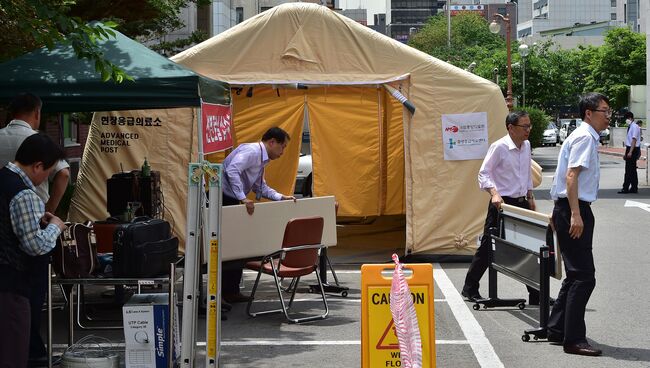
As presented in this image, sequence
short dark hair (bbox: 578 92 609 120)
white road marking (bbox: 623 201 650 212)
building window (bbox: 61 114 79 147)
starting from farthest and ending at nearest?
building window (bbox: 61 114 79 147)
white road marking (bbox: 623 201 650 212)
short dark hair (bbox: 578 92 609 120)

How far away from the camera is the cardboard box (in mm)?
7191

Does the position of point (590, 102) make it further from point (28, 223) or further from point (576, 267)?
point (28, 223)

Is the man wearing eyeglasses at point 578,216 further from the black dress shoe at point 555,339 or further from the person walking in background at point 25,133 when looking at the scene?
the person walking in background at point 25,133

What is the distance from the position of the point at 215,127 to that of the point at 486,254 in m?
2.97

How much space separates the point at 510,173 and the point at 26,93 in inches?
183

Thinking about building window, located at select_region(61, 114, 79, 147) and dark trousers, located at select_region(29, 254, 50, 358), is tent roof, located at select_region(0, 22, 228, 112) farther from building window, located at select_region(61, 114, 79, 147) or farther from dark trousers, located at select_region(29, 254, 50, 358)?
building window, located at select_region(61, 114, 79, 147)

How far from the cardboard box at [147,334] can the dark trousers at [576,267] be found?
302 cm

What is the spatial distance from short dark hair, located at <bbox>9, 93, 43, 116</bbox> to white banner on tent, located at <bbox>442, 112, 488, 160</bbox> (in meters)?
6.48

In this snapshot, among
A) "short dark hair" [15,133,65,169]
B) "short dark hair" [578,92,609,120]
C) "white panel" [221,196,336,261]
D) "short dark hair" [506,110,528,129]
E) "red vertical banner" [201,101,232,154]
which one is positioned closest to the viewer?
"short dark hair" [15,133,65,169]

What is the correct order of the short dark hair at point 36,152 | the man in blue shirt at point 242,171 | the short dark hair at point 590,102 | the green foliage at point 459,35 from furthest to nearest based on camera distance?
the green foliage at point 459,35, the man in blue shirt at point 242,171, the short dark hair at point 590,102, the short dark hair at point 36,152

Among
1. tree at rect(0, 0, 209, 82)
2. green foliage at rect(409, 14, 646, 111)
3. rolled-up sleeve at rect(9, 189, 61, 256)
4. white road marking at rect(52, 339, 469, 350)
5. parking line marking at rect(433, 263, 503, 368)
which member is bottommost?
white road marking at rect(52, 339, 469, 350)

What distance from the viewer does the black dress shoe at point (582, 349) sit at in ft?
26.0

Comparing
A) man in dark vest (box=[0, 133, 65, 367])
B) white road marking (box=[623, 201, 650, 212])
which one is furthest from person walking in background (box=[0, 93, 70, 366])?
white road marking (box=[623, 201, 650, 212])

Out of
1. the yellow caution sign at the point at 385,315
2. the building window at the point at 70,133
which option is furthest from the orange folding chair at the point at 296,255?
the building window at the point at 70,133
